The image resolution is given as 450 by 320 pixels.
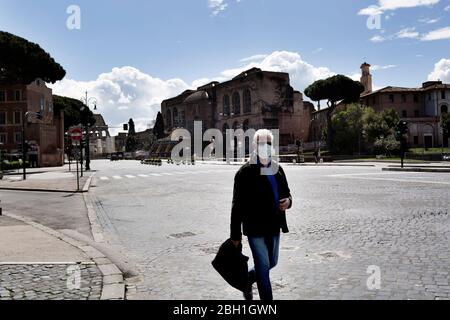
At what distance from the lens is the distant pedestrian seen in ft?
12.0

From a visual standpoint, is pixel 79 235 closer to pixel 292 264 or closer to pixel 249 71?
pixel 292 264

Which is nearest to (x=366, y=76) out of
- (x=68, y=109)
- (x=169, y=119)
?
(x=169, y=119)

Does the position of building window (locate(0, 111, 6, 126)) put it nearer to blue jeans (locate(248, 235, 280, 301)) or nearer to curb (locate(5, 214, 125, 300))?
curb (locate(5, 214, 125, 300))

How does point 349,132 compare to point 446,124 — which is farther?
point 446,124

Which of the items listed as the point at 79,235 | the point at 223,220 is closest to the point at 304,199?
the point at 223,220

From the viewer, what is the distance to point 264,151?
3.64 m

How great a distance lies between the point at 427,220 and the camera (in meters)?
8.45

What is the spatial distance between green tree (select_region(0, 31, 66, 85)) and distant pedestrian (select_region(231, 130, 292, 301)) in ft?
132

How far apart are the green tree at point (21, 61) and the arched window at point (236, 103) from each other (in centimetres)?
5300

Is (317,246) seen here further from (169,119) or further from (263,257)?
(169,119)

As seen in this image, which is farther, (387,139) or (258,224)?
(387,139)

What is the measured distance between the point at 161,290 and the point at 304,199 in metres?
8.71

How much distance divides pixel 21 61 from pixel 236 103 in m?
58.3

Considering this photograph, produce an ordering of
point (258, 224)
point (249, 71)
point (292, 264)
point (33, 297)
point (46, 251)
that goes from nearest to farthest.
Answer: point (258, 224) → point (33, 297) → point (292, 264) → point (46, 251) → point (249, 71)
